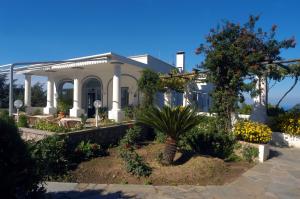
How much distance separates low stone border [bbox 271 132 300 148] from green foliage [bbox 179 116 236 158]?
3532 millimetres

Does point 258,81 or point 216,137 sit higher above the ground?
point 258,81

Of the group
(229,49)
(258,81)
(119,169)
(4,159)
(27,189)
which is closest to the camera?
(4,159)

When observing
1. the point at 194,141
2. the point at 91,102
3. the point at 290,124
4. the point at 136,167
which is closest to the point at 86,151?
the point at 136,167

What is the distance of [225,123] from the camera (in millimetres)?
10383

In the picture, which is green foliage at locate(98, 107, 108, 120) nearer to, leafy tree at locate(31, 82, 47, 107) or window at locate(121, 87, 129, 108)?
window at locate(121, 87, 129, 108)

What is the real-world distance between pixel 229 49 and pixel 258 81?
2543mm

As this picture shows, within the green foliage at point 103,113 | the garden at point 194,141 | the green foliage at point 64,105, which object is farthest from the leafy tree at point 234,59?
the green foliage at point 64,105

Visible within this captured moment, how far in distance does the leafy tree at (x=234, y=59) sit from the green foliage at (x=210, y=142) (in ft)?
2.78

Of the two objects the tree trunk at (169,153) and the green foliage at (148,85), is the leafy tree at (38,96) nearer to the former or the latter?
the green foliage at (148,85)

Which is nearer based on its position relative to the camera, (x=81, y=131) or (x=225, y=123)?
(x=81, y=131)

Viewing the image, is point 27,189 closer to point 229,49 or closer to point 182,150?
point 182,150

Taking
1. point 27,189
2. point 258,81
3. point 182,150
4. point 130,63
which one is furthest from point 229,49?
point 27,189

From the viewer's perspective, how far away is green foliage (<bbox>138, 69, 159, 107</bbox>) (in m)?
14.3

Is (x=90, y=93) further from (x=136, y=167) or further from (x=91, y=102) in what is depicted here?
(x=136, y=167)
